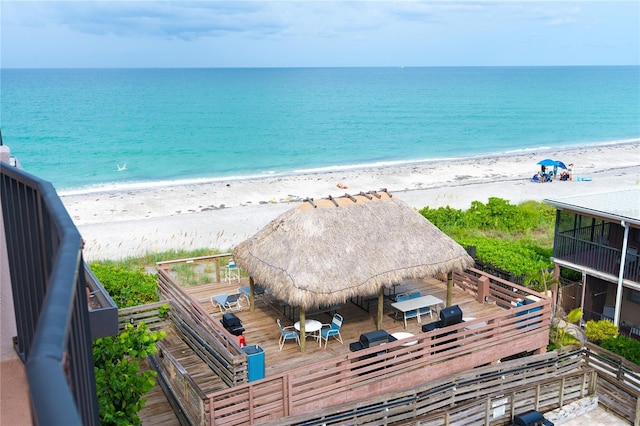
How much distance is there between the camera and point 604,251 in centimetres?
1641

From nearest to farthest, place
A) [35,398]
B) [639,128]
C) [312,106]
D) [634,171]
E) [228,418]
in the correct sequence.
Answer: [35,398] → [228,418] → [634,171] → [639,128] → [312,106]

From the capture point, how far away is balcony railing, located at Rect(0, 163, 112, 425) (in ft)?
5.24

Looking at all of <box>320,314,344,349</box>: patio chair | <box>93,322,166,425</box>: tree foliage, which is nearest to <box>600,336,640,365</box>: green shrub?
<box>320,314,344,349</box>: patio chair

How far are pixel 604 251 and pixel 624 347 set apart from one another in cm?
366


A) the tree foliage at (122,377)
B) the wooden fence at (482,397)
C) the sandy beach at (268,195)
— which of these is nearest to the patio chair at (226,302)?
the wooden fence at (482,397)

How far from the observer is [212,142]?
224ft

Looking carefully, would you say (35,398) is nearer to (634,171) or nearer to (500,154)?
(634,171)

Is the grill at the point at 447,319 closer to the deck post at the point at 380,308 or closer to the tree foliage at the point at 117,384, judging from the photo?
the deck post at the point at 380,308

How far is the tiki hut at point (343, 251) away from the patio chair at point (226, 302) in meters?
0.87

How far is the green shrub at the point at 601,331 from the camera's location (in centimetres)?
1450

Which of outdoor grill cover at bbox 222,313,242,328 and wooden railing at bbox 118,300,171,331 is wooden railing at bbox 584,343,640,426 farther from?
wooden railing at bbox 118,300,171,331

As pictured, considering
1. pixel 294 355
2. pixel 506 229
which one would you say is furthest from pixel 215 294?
pixel 506 229

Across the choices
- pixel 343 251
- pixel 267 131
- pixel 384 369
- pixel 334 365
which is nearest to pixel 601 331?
pixel 384 369

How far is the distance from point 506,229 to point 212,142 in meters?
48.1
